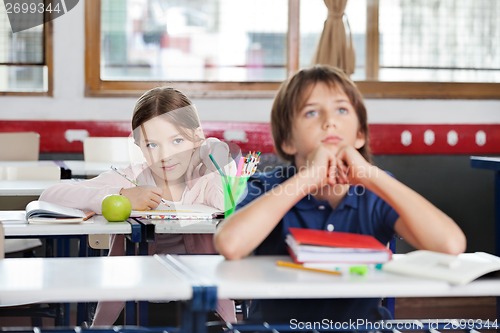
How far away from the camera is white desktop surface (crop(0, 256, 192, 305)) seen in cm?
127

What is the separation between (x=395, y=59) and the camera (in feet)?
16.1

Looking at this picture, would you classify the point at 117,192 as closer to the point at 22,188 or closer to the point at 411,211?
the point at 22,188

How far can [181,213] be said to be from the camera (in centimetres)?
248

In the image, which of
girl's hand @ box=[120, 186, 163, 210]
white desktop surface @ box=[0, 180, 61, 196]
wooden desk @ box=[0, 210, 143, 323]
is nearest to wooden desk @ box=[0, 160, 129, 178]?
white desktop surface @ box=[0, 180, 61, 196]

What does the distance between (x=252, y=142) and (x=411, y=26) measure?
1200 mm

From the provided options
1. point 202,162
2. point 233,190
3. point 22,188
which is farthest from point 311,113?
point 22,188

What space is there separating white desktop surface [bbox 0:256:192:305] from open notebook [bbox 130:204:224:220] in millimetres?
857

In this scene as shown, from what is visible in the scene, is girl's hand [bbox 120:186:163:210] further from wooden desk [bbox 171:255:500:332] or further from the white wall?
the white wall

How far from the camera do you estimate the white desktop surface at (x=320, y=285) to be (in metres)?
1.31

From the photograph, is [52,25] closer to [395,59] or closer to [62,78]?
[62,78]

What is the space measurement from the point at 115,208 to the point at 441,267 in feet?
3.80

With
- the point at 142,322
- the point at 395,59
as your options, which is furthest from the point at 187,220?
the point at 395,59

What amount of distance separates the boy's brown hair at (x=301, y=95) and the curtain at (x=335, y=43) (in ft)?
9.32

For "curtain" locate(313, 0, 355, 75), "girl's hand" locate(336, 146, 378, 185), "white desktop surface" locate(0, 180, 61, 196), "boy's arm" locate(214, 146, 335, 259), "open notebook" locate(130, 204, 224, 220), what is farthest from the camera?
"curtain" locate(313, 0, 355, 75)
